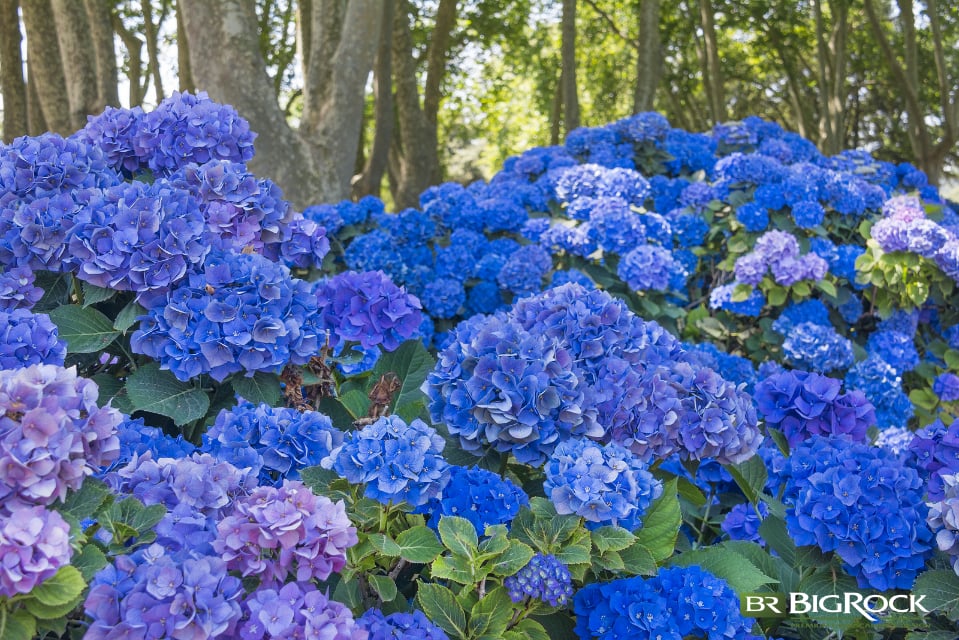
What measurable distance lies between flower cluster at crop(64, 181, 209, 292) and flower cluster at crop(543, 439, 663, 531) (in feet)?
3.26

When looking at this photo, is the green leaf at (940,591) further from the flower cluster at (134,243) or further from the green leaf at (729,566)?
the flower cluster at (134,243)

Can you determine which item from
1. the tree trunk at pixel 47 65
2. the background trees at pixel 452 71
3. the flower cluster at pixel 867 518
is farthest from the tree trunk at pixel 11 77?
the flower cluster at pixel 867 518

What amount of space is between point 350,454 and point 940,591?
3.91ft

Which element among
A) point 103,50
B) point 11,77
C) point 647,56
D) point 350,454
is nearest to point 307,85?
point 103,50

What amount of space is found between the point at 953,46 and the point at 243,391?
20589 mm

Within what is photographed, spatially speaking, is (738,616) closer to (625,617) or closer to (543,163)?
(625,617)

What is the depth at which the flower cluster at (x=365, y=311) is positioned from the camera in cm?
240

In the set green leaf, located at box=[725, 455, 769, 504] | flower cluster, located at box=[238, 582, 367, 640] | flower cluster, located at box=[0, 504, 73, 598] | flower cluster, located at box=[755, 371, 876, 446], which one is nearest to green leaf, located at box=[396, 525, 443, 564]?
flower cluster, located at box=[238, 582, 367, 640]

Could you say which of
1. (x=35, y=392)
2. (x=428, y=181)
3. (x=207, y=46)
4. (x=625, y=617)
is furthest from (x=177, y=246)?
(x=428, y=181)

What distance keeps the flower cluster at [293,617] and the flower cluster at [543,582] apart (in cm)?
32

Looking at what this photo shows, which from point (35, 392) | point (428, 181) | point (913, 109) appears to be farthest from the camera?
point (913, 109)

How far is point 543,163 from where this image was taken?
555 cm

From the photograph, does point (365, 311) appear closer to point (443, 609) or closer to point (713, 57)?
point (443, 609)

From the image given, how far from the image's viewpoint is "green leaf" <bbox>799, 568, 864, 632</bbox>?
1908 mm
